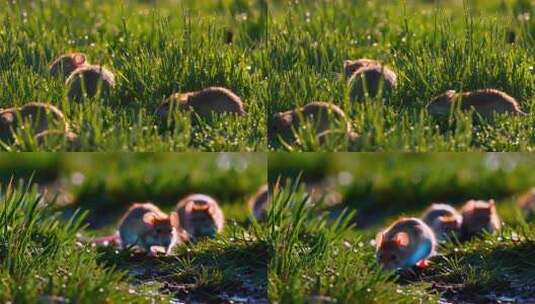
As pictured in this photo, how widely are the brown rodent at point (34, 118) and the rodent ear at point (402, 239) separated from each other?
6.28ft

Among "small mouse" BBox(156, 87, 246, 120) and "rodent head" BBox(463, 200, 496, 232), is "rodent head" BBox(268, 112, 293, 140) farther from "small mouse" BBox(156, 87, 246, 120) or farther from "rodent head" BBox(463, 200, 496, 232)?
"rodent head" BBox(463, 200, 496, 232)

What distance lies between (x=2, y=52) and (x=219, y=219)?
5.48 ft

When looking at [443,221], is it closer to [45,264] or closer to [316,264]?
[316,264]

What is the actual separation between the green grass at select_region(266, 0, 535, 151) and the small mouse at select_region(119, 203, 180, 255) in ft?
3.13

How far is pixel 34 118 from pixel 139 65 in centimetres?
78

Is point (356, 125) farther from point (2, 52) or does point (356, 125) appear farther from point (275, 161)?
point (2, 52)

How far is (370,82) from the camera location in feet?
24.7

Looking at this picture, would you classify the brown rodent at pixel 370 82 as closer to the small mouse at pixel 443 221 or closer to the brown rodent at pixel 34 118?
the small mouse at pixel 443 221

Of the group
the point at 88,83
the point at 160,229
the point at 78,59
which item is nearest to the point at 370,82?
the point at 160,229

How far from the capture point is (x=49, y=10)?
29.8 ft

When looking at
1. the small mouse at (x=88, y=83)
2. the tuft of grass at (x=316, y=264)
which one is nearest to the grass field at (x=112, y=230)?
the tuft of grass at (x=316, y=264)

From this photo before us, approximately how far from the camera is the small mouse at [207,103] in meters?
7.28

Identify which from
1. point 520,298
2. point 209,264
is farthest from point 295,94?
point 520,298

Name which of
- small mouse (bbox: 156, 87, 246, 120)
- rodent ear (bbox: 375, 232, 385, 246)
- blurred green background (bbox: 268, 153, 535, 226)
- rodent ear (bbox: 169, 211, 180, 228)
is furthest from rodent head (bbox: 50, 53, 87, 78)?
rodent ear (bbox: 375, 232, 385, 246)
